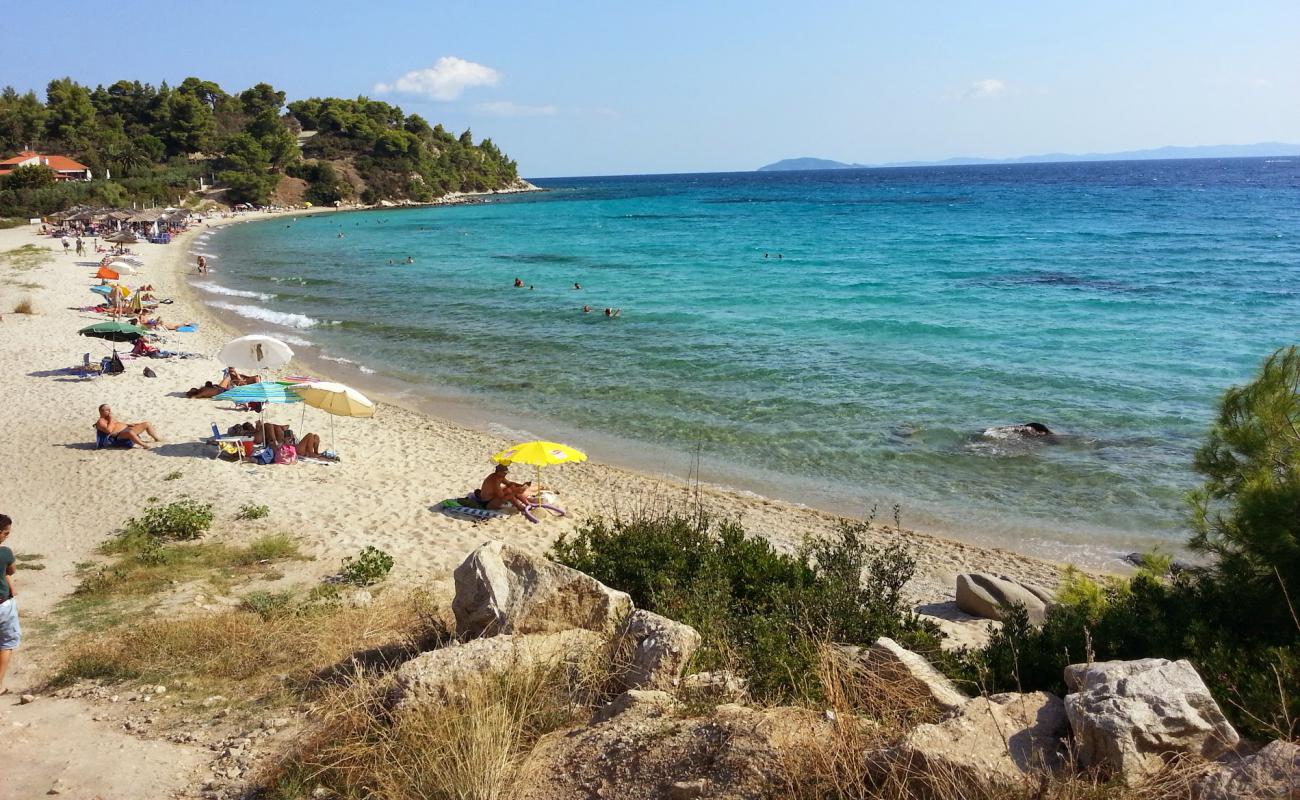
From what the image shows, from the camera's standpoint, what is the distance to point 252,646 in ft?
22.7

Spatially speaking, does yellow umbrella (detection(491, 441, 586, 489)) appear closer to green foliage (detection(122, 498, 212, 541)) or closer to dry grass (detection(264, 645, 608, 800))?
green foliage (detection(122, 498, 212, 541))

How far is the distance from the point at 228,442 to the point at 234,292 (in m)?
25.3

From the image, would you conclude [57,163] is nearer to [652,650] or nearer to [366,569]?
[366,569]

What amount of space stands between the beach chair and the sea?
373 cm

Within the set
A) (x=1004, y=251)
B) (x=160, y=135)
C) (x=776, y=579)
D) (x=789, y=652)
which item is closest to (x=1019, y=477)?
(x=776, y=579)

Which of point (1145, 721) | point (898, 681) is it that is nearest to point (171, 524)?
Answer: point (898, 681)

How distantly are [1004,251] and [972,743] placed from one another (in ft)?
157

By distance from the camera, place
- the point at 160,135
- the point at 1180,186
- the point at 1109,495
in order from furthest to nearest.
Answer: the point at 1180,186
the point at 160,135
the point at 1109,495

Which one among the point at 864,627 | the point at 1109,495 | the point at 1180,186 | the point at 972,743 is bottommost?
the point at 1109,495

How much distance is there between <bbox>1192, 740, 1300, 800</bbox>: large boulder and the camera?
10.5ft

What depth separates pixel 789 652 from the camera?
5215mm

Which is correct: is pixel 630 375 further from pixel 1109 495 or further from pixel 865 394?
pixel 1109 495

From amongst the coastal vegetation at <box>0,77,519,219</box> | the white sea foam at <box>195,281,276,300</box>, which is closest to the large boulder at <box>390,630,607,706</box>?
the white sea foam at <box>195,281,276,300</box>

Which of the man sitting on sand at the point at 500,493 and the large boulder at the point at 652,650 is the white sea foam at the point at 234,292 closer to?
the man sitting on sand at the point at 500,493
